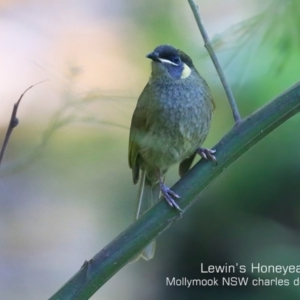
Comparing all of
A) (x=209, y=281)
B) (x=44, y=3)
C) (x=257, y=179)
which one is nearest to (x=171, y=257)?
(x=209, y=281)

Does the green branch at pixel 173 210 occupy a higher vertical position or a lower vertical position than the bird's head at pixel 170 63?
lower

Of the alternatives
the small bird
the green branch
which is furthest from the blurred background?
the green branch

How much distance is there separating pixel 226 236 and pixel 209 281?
68 mm

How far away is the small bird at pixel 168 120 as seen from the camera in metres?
0.65

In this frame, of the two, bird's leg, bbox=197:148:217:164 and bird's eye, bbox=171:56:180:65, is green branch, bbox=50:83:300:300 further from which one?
bird's eye, bbox=171:56:180:65

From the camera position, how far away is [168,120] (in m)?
0.66

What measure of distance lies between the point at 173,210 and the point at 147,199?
16 cm

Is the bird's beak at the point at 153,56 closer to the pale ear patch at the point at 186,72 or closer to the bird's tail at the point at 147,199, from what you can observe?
the pale ear patch at the point at 186,72

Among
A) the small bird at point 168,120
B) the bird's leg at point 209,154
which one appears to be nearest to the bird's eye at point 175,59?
the small bird at point 168,120

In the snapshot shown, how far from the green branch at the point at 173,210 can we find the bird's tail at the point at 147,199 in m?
0.12

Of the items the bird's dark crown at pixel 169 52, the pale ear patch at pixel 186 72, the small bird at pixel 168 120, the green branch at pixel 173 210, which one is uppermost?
the bird's dark crown at pixel 169 52

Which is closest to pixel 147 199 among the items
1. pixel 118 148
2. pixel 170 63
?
pixel 118 148

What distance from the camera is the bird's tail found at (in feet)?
2.06

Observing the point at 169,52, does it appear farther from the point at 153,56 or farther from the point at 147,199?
the point at 147,199
